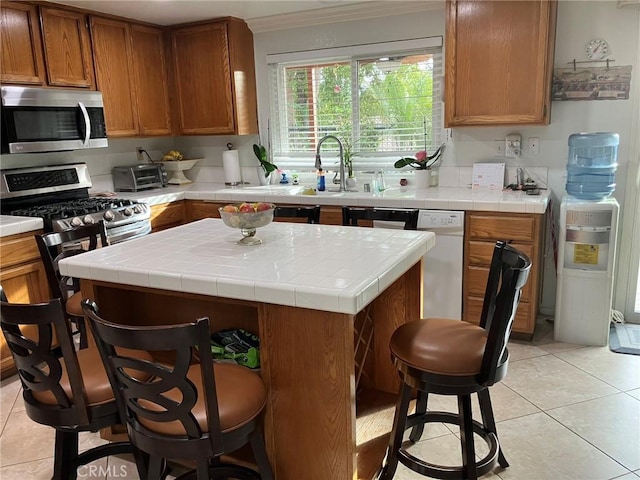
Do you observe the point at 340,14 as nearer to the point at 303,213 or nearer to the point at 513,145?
the point at 513,145

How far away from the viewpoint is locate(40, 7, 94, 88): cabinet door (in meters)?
3.51

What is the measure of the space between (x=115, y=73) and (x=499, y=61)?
2.89m

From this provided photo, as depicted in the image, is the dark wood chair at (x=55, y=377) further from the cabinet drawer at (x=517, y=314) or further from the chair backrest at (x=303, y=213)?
the cabinet drawer at (x=517, y=314)

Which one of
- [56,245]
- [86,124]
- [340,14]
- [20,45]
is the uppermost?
[340,14]

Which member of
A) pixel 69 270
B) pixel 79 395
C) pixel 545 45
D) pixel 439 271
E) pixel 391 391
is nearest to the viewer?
pixel 79 395

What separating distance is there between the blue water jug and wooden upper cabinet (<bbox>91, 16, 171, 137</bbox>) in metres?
3.32

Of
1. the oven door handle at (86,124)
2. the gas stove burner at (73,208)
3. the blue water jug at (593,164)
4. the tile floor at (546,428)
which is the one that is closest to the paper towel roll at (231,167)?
the gas stove burner at (73,208)

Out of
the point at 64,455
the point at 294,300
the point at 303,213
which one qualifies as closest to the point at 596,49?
the point at 303,213

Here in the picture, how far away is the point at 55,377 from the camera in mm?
1646

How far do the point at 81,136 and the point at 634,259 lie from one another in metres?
4.03

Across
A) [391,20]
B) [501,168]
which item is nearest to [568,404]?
[501,168]

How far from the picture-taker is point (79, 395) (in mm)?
1665

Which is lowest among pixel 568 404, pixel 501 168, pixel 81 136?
pixel 568 404

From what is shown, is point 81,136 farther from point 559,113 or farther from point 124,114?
point 559,113
